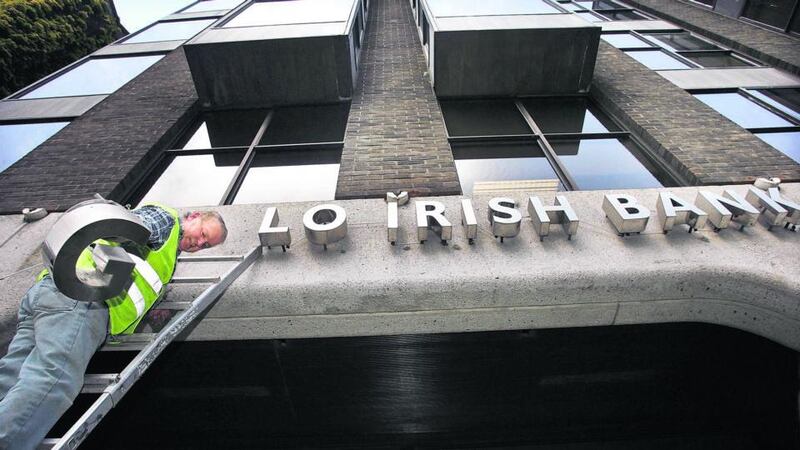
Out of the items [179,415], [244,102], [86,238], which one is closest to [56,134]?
[244,102]

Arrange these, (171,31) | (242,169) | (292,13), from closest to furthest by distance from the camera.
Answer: (242,169) → (292,13) → (171,31)

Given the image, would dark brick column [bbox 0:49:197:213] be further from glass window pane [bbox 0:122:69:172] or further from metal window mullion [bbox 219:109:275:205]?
metal window mullion [bbox 219:109:275:205]

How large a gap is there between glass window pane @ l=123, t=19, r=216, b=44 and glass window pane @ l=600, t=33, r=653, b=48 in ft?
53.3

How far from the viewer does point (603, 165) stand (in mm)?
8234

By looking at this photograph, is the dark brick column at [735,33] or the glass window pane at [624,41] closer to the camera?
the dark brick column at [735,33]

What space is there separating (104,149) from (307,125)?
14.0 ft

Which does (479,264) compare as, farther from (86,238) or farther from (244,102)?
(244,102)

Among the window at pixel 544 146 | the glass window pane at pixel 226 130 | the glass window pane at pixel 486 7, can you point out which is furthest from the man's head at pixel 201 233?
the glass window pane at pixel 486 7

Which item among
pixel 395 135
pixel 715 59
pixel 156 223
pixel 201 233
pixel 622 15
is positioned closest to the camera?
pixel 156 223

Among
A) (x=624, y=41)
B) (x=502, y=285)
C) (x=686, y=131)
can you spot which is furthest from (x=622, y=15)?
(x=502, y=285)

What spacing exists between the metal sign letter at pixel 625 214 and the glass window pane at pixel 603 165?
1902 mm

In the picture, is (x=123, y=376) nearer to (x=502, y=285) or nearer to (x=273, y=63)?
(x=502, y=285)

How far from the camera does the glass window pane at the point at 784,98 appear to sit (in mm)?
9781

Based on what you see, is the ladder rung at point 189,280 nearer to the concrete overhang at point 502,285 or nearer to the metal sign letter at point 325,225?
the concrete overhang at point 502,285
